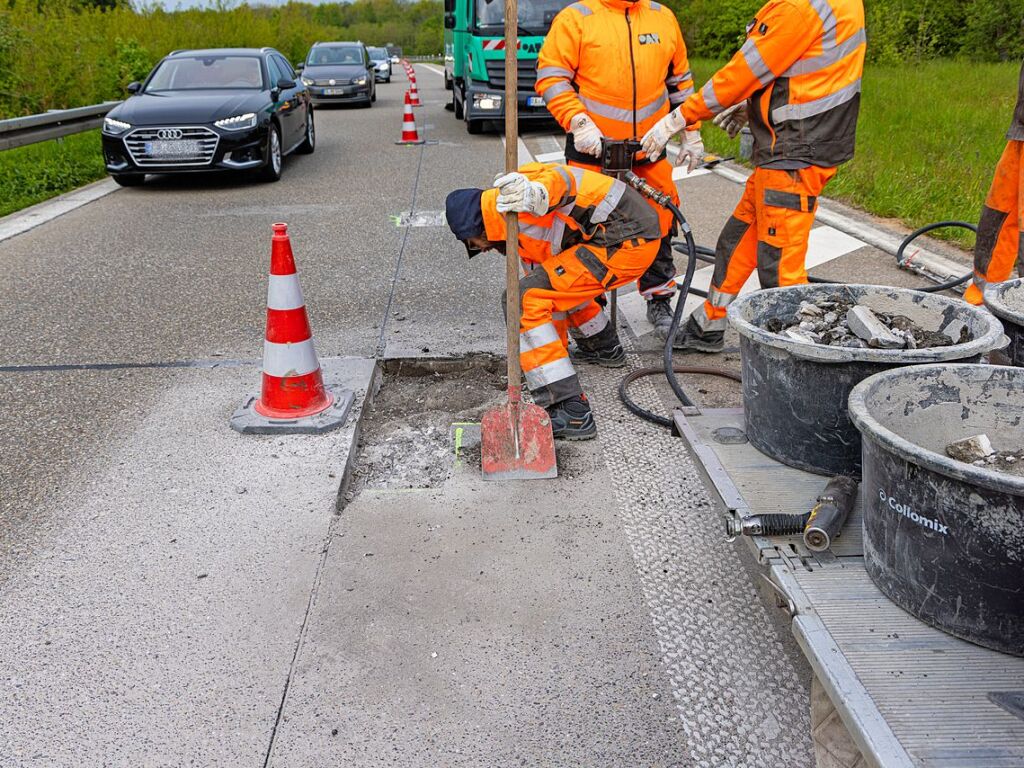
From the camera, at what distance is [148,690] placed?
2.54m

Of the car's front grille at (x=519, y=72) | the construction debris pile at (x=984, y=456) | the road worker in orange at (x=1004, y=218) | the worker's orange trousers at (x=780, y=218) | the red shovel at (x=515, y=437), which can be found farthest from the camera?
the car's front grille at (x=519, y=72)

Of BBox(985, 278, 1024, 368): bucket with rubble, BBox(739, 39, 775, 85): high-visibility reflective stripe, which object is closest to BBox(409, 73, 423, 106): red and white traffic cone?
BBox(739, 39, 775, 85): high-visibility reflective stripe

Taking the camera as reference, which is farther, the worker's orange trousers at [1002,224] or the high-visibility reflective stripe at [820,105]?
the worker's orange trousers at [1002,224]

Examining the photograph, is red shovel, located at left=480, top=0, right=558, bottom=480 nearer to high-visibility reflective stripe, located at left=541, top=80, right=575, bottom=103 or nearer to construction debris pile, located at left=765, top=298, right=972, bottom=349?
construction debris pile, located at left=765, top=298, right=972, bottom=349

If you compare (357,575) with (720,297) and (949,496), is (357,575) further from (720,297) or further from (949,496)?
(720,297)

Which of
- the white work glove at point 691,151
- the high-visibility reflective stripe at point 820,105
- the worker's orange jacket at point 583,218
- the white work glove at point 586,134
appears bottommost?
the worker's orange jacket at point 583,218

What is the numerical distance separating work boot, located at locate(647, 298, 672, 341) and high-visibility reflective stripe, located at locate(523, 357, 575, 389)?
152cm

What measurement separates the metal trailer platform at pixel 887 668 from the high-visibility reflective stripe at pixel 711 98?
2242 mm

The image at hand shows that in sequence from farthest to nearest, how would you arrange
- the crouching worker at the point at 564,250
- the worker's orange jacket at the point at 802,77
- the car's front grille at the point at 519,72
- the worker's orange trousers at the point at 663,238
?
1. the car's front grille at the point at 519,72
2. the worker's orange trousers at the point at 663,238
3. the worker's orange jacket at the point at 802,77
4. the crouching worker at the point at 564,250

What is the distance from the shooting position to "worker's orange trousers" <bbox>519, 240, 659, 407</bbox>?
12.8 ft

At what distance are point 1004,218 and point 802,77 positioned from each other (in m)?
1.45

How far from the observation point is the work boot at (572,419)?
13.2 feet

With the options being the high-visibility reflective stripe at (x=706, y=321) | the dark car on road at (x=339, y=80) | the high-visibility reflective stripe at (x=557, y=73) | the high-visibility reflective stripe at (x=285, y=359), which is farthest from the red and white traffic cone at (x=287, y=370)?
the dark car on road at (x=339, y=80)

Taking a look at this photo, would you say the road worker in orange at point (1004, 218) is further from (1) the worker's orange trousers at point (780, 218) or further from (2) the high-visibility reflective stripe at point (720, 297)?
(2) the high-visibility reflective stripe at point (720, 297)
